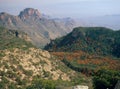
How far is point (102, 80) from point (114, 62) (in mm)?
89056

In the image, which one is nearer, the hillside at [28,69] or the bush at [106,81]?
the bush at [106,81]

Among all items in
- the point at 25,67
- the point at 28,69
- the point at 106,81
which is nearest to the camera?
the point at 106,81

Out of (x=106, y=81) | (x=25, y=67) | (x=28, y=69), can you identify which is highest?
(x=106, y=81)

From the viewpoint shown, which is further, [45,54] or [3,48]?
[45,54]

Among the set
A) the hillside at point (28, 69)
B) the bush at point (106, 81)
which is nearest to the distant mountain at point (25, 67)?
the hillside at point (28, 69)

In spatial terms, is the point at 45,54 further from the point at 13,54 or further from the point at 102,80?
the point at 102,80

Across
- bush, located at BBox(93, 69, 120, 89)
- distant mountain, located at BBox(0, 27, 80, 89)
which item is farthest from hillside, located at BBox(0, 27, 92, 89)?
bush, located at BBox(93, 69, 120, 89)

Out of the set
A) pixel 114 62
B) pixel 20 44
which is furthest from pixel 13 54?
pixel 114 62

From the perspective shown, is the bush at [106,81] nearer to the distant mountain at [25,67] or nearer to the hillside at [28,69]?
the hillside at [28,69]

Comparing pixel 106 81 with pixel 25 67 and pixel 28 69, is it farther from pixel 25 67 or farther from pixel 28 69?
pixel 25 67

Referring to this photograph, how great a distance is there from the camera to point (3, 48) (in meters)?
128

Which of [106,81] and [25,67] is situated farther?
[25,67]

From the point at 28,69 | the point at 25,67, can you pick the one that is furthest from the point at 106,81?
the point at 25,67

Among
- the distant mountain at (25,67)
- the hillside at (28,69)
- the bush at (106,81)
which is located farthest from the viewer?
the distant mountain at (25,67)
